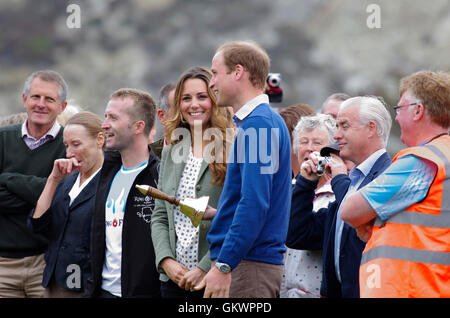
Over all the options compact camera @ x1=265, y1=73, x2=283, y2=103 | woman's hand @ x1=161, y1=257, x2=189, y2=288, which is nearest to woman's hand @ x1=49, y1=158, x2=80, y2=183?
woman's hand @ x1=161, y1=257, x2=189, y2=288

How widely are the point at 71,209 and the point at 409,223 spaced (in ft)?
6.65

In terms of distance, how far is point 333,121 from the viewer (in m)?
3.91

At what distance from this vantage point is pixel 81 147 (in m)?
3.83

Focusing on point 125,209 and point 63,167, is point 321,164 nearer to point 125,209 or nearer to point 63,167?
point 125,209

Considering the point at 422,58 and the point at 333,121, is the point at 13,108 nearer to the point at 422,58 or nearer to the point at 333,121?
the point at 422,58

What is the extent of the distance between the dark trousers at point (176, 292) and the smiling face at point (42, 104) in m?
1.65

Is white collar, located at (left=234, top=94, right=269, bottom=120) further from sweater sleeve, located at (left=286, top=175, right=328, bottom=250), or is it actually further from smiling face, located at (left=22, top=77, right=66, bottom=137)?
smiling face, located at (left=22, top=77, right=66, bottom=137)

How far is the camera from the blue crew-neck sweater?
8.81 feet

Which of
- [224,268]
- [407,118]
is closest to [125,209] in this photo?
[224,268]

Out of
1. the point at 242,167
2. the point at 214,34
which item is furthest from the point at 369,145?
the point at 214,34

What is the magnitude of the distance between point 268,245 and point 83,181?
1.51 metres

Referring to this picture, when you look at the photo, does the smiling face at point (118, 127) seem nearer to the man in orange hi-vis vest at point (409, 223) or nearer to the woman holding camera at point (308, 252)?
the woman holding camera at point (308, 252)

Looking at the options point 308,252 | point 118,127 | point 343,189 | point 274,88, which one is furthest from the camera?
point 274,88

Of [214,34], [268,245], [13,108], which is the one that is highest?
[214,34]
